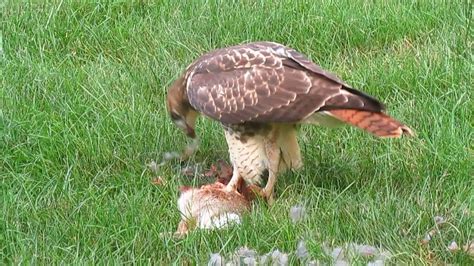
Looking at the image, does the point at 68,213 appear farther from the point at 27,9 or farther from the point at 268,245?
the point at 27,9

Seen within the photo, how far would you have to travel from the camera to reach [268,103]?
4.11 meters

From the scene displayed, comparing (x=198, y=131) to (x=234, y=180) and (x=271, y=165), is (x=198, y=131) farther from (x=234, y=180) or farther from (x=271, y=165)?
(x=271, y=165)

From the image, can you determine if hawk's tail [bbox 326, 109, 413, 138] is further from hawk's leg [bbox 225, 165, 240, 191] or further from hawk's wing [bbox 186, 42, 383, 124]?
hawk's leg [bbox 225, 165, 240, 191]

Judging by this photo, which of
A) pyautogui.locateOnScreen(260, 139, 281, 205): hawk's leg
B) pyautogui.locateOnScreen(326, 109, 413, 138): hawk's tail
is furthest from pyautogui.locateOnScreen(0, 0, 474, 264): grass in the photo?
pyautogui.locateOnScreen(326, 109, 413, 138): hawk's tail

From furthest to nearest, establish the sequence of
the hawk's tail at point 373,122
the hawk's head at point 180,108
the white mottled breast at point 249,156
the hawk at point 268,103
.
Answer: the hawk's head at point 180,108
the white mottled breast at point 249,156
the hawk at point 268,103
the hawk's tail at point 373,122

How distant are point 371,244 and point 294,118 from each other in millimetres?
629

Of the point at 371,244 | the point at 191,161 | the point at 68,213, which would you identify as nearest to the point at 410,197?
the point at 371,244

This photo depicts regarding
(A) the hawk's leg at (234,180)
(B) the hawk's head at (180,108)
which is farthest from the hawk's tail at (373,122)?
(B) the hawk's head at (180,108)

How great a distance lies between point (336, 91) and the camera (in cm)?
404

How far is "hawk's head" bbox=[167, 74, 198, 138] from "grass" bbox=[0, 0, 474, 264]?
0.24 m

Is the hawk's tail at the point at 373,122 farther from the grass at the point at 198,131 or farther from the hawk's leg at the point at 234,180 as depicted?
the hawk's leg at the point at 234,180

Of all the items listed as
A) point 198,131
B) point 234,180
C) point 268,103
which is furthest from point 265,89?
point 198,131

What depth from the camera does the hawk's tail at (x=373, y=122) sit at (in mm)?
3902

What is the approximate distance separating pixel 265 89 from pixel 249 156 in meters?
0.34
